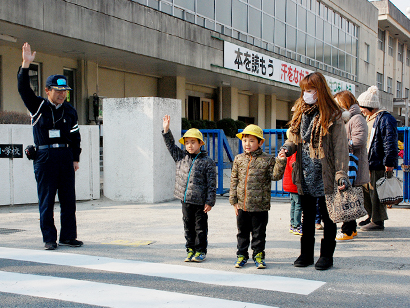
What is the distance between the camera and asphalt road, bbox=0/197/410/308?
12.1 feet

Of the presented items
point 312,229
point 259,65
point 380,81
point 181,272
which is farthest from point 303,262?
point 380,81

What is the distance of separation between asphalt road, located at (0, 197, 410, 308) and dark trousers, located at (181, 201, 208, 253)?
0.20m

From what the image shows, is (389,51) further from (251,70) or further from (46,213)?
(46,213)

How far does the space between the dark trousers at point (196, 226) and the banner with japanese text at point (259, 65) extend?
1478cm

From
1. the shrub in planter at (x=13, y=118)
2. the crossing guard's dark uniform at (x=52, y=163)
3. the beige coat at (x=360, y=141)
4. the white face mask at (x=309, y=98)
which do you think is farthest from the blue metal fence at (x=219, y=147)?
the white face mask at (x=309, y=98)

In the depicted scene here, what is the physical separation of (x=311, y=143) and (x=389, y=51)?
1735 inches

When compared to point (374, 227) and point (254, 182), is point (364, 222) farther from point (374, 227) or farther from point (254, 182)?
point (254, 182)

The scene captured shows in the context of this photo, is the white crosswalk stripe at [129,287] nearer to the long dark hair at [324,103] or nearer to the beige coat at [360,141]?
the long dark hair at [324,103]

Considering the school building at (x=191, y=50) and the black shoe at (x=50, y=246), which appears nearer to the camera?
the black shoe at (x=50, y=246)

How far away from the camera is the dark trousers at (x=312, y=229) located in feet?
15.2

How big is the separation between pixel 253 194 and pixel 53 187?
2481mm

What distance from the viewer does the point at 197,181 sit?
4.93m

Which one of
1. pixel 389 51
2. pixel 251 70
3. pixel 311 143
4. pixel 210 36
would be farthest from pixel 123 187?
pixel 389 51

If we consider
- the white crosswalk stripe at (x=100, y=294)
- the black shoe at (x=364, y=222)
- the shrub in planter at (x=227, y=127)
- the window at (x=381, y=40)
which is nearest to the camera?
the white crosswalk stripe at (x=100, y=294)
